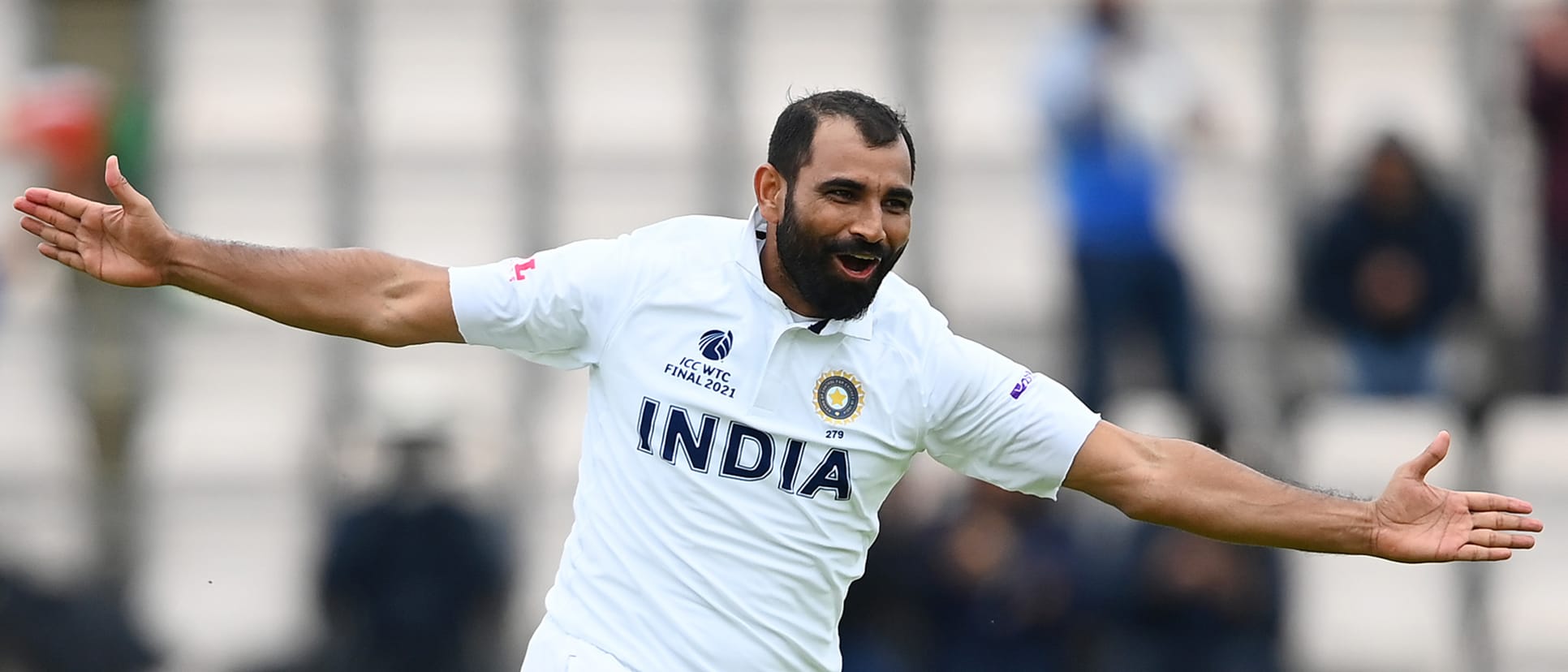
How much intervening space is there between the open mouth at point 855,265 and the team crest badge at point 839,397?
276 mm

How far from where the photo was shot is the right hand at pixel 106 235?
213 inches

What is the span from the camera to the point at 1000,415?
560cm

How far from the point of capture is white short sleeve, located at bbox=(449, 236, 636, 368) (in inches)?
213

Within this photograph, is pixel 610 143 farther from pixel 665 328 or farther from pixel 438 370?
pixel 665 328

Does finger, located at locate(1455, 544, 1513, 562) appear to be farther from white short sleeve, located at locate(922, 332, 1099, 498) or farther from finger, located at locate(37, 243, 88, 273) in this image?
finger, located at locate(37, 243, 88, 273)

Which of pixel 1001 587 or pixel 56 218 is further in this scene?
pixel 1001 587

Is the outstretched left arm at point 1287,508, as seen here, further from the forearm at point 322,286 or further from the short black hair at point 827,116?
the forearm at point 322,286

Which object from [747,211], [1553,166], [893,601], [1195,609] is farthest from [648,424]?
[1553,166]

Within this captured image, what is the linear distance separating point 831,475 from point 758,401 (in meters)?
0.26

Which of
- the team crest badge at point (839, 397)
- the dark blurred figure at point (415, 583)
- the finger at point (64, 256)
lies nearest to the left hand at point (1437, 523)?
the team crest badge at point (839, 397)

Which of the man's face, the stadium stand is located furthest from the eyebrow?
the stadium stand

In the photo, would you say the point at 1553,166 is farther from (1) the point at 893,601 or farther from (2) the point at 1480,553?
(2) the point at 1480,553

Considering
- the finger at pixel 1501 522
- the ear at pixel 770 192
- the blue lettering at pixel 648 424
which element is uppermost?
the ear at pixel 770 192

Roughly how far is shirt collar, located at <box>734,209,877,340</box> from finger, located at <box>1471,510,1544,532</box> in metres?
1.65
